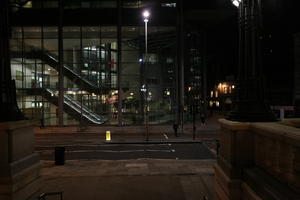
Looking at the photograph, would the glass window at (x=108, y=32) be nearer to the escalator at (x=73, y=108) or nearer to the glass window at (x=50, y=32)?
the glass window at (x=50, y=32)

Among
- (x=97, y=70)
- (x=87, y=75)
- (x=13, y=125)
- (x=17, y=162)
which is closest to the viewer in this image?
(x=13, y=125)

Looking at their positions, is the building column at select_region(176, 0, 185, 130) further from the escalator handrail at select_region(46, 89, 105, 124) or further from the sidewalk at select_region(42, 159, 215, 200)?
the sidewalk at select_region(42, 159, 215, 200)

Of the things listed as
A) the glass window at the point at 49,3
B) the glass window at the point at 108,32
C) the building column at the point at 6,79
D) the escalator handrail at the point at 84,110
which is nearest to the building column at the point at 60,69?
the escalator handrail at the point at 84,110

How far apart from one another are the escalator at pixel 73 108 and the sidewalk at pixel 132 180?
21016mm

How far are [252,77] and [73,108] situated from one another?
31.6 meters

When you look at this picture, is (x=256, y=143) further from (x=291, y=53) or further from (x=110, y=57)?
(x=291, y=53)

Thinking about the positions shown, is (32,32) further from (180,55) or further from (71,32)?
(180,55)

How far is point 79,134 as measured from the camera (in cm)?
3006

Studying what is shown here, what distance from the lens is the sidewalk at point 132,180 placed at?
1012cm

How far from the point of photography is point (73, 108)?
3703cm

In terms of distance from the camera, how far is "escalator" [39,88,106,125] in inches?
1451

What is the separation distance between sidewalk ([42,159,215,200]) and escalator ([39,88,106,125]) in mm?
21016

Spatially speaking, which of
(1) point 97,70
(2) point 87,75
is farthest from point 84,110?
(1) point 97,70

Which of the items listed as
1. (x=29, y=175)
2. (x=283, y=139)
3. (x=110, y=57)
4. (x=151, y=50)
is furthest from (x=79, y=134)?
(x=283, y=139)
